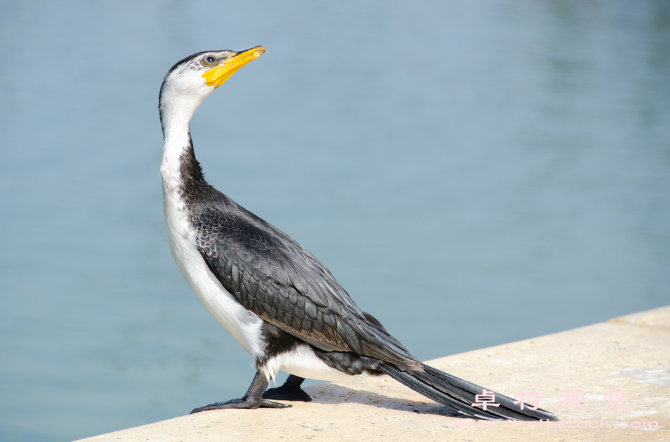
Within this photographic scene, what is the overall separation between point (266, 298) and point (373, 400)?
0.62 m

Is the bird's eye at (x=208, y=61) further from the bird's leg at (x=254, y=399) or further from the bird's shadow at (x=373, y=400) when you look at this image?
the bird's shadow at (x=373, y=400)

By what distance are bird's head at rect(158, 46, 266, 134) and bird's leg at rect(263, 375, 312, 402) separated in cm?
111

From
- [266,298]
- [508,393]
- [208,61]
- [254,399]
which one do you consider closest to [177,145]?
[208,61]

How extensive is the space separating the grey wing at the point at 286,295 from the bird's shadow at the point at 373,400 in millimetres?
230

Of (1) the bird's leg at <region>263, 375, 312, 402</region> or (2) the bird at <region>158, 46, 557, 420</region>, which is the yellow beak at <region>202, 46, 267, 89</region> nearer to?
(2) the bird at <region>158, 46, 557, 420</region>

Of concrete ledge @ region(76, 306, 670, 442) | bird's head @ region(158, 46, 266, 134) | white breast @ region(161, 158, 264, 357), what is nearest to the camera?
concrete ledge @ region(76, 306, 670, 442)

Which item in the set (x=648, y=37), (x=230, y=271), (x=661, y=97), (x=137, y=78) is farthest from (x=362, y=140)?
(x=648, y=37)

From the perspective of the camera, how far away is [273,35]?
710 inches

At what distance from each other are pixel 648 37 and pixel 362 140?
12.1m

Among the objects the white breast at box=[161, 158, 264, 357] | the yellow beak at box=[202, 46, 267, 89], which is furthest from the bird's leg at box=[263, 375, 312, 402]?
the yellow beak at box=[202, 46, 267, 89]

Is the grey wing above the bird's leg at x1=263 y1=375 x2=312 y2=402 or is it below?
above

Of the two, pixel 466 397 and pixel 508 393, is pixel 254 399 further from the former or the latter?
pixel 508 393

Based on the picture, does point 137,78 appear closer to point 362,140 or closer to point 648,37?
point 362,140

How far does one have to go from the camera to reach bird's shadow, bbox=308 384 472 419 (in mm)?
2895
